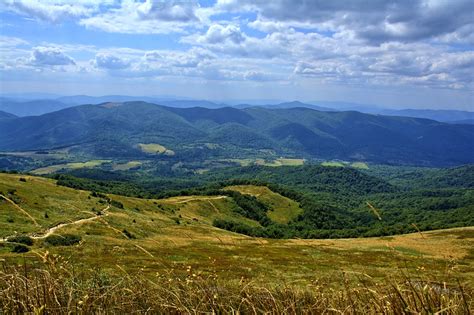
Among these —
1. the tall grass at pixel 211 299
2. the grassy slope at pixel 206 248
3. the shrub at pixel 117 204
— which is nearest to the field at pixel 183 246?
the grassy slope at pixel 206 248

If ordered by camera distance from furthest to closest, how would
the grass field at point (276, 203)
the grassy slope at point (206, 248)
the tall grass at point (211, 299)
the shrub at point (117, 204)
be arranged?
the grass field at point (276, 203) → the shrub at point (117, 204) → the grassy slope at point (206, 248) → the tall grass at point (211, 299)

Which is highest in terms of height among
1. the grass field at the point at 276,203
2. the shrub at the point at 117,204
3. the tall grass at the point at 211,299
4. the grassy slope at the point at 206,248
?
the tall grass at the point at 211,299

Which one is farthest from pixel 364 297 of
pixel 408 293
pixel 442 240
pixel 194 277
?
pixel 442 240

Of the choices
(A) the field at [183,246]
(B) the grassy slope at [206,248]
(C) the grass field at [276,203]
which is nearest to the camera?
(A) the field at [183,246]

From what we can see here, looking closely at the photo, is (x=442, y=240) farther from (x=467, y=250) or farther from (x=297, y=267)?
(x=297, y=267)

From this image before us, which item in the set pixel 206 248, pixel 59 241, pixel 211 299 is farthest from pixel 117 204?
pixel 211 299

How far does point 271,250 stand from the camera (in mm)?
55625

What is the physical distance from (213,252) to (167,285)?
43.8 m

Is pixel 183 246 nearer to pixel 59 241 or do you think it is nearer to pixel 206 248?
pixel 206 248

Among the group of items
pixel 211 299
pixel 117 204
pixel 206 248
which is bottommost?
pixel 117 204

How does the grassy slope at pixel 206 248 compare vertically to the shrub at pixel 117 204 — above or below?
above

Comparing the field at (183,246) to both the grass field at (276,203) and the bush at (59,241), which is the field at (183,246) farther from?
the grass field at (276,203)

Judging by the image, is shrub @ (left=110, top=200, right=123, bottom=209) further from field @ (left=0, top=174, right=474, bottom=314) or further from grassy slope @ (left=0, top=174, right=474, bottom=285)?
Result: grassy slope @ (left=0, top=174, right=474, bottom=285)

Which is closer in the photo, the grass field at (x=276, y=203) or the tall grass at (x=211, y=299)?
the tall grass at (x=211, y=299)
